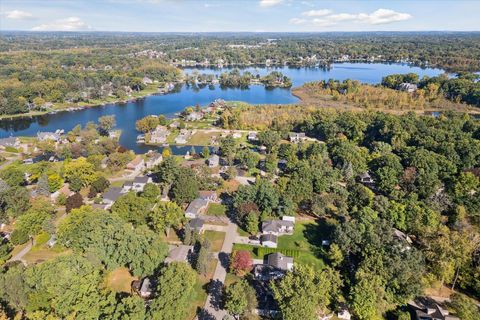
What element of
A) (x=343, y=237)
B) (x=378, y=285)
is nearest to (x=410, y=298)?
(x=378, y=285)

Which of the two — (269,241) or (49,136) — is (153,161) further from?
(269,241)

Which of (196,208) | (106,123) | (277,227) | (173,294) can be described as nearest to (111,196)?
(196,208)

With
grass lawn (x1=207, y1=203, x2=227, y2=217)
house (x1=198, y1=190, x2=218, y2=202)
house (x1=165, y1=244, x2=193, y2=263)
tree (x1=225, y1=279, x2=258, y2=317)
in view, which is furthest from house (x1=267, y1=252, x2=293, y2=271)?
house (x1=198, y1=190, x2=218, y2=202)

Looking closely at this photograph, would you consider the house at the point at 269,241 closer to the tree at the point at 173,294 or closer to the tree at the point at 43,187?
the tree at the point at 173,294

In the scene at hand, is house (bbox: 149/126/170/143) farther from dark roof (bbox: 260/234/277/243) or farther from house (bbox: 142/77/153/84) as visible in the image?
house (bbox: 142/77/153/84)

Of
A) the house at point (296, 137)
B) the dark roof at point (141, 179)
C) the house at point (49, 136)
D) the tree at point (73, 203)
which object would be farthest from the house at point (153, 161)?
the house at point (296, 137)
